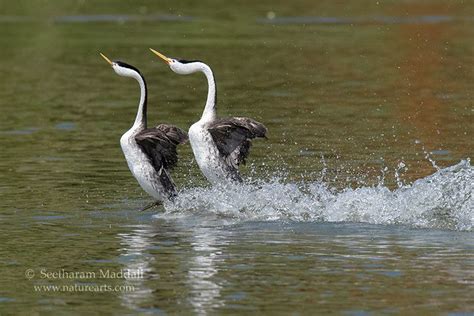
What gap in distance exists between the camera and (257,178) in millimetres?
18000

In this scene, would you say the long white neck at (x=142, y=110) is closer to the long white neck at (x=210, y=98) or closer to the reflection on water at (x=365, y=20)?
the long white neck at (x=210, y=98)

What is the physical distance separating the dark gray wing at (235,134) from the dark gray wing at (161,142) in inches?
16.9

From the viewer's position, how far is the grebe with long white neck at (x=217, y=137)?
16.0 metres

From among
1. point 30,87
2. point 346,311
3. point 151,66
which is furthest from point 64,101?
point 346,311

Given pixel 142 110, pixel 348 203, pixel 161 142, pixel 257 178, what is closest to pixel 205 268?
pixel 348 203

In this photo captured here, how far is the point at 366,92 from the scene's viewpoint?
26.2m

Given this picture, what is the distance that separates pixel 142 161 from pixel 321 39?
61.7 feet

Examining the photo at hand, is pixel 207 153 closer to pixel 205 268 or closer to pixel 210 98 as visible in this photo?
pixel 210 98

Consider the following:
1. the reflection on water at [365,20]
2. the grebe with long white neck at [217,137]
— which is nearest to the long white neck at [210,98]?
the grebe with long white neck at [217,137]

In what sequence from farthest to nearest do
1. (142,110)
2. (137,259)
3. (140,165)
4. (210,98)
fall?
1. (210,98)
2. (140,165)
3. (142,110)
4. (137,259)

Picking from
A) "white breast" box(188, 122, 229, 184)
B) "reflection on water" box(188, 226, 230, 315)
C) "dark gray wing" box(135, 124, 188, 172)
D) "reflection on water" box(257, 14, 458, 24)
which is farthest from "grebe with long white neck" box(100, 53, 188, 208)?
"reflection on water" box(257, 14, 458, 24)

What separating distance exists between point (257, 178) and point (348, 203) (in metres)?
2.86

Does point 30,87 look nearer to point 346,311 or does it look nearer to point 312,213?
point 312,213

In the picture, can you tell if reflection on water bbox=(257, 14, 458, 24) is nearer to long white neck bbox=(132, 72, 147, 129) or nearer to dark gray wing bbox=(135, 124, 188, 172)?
dark gray wing bbox=(135, 124, 188, 172)
